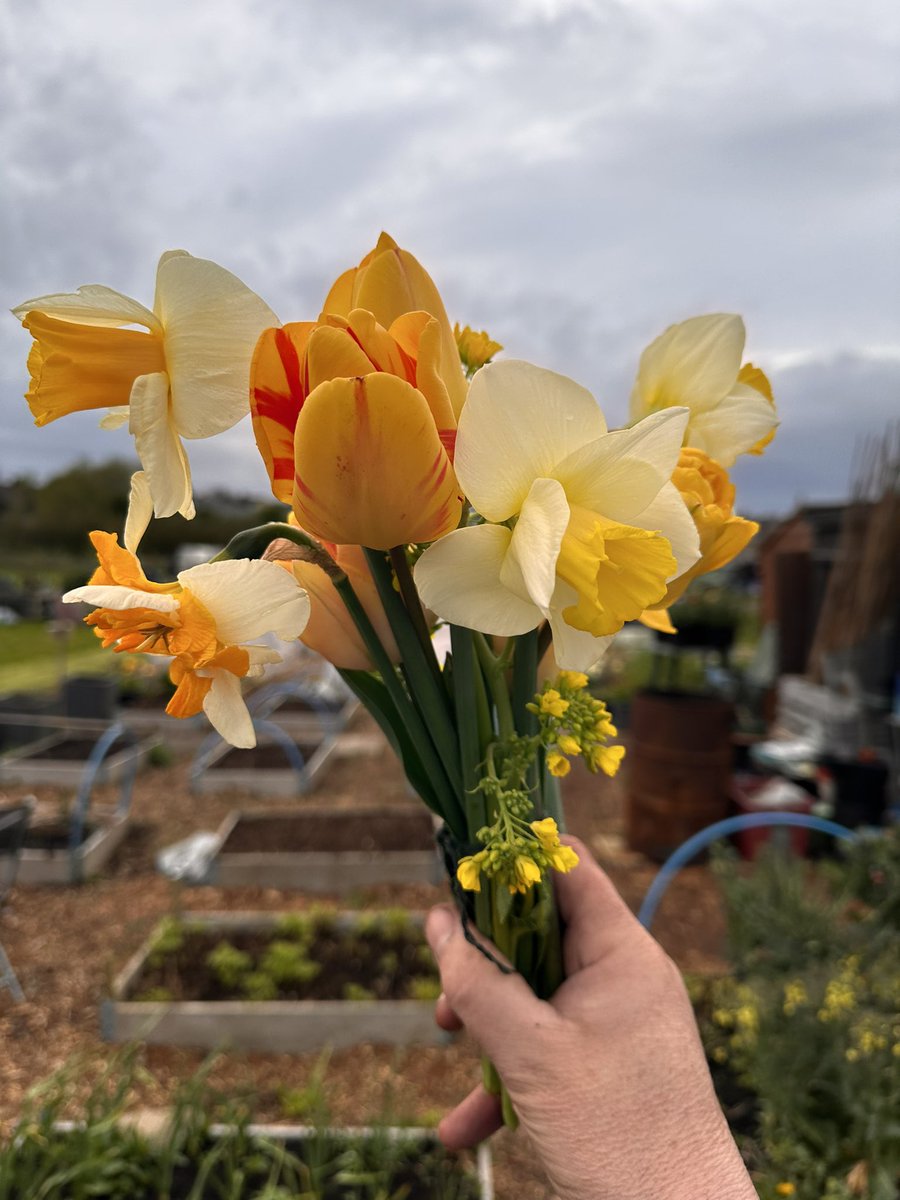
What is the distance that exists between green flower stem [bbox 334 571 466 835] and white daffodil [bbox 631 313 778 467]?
0.43 m

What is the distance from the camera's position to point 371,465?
58 cm

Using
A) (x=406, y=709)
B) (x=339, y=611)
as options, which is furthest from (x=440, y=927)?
(x=339, y=611)

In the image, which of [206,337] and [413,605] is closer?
[206,337]

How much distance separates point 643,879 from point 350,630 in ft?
14.5

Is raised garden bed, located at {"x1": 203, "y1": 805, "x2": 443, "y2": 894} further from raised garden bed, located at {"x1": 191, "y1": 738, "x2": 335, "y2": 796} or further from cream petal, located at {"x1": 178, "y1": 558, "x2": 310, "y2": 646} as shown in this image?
cream petal, located at {"x1": 178, "y1": 558, "x2": 310, "y2": 646}

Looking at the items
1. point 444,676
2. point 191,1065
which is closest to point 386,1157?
point 191,1065

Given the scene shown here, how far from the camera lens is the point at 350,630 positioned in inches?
33.0

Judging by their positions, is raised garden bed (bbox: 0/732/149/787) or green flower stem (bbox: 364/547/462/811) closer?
green flower stem (bbox: 364/547/462/811)

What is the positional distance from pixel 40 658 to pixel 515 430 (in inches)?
658

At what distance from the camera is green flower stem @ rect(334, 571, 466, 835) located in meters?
0.78

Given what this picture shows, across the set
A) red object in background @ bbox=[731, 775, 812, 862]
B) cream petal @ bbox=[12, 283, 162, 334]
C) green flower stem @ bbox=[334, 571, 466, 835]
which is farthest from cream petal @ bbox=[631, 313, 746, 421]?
red object in background @ bbox=[731, 775, 812, 862]

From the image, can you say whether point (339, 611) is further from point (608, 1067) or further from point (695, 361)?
point (608, 1067)

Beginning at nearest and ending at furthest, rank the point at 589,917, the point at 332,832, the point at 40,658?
1. the point at 589,917
2. the point at 332,832
3. the point at 40,658

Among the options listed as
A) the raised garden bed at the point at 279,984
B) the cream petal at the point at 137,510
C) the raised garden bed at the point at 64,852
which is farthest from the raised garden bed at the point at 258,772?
the cream petal at the point at 137,510
